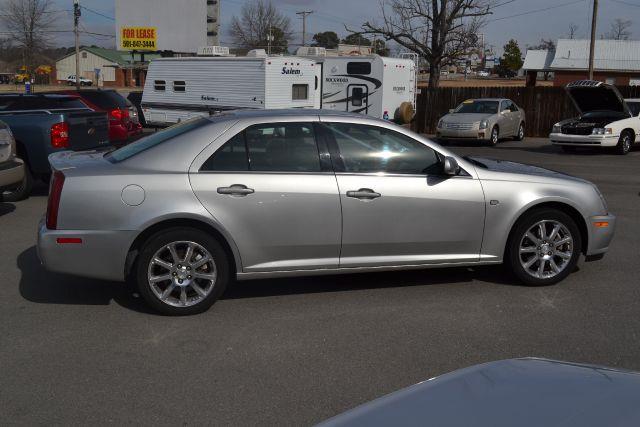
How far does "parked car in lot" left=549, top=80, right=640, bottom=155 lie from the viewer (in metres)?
18.9

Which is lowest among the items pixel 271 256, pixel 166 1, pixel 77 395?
pixel 77 395

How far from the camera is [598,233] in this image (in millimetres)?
6230

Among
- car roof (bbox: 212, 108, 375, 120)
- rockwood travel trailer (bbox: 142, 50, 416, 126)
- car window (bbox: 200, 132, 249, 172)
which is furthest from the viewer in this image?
rockwood travel trailer (bbox: 142, 50, 416, 126)

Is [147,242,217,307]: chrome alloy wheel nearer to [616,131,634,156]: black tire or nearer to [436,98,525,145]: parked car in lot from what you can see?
[616,131,634,156]: black tire

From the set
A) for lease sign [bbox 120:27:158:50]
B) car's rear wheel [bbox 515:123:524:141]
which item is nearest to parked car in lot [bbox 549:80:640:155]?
car's rear wheel [bbox 515:123:524:141]

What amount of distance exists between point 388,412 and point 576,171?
14656 millimetres

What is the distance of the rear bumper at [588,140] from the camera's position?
19031mm

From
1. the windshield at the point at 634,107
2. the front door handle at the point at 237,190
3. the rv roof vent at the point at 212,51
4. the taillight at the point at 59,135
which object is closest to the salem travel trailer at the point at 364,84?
the rv roof vent at the point at 212,51

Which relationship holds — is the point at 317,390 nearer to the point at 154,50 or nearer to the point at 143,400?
the point at 143,400

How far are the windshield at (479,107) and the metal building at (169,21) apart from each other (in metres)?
23.8

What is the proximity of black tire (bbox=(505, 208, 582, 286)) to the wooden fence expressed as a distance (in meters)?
21.7

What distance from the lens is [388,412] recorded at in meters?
2.28

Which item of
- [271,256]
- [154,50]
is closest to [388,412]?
[271,256]

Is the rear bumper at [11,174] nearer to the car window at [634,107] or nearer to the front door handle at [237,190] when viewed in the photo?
the front door handle at [237,190]
